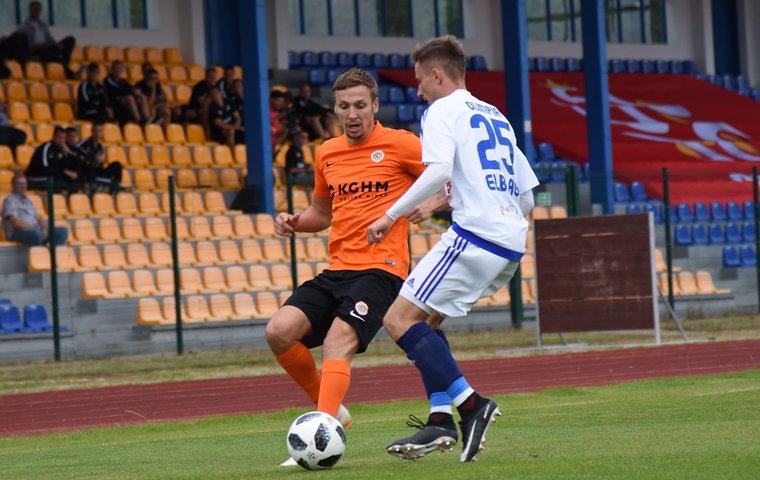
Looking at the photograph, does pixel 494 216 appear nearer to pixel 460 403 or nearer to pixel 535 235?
pixel 460 403

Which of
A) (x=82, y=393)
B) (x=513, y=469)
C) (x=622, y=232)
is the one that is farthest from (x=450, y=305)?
(x=622, y=232)

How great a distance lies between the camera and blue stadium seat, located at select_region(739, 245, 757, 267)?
2642 cm

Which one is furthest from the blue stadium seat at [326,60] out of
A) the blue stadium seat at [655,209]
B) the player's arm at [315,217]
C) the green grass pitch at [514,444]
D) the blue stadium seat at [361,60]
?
the player's arm at [315,217]

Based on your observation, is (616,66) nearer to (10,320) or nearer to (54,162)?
(54,162)

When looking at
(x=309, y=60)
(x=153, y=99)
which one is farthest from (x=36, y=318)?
(x=309, y=60)

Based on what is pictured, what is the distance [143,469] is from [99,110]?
16.3 metres

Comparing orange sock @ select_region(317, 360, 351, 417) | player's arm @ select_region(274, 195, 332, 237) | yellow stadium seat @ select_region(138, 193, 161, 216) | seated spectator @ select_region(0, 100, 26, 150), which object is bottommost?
orange sock @ select_region(317, 360, 351, 417)

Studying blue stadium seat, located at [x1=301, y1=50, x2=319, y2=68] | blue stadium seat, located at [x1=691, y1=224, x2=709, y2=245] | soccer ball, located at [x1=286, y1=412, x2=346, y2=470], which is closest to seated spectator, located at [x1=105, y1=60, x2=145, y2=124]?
blue stadium seat, located at [x1=301, y1=50, x2=319, y2=68]

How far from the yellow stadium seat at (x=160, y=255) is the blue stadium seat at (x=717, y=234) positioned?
11174 mm

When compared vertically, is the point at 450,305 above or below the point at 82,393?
above

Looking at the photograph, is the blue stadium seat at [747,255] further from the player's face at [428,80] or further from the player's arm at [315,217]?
the player's face at [428,80]

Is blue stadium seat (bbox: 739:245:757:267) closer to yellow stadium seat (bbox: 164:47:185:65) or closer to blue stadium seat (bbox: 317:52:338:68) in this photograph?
blue stadium seat (bbox: 317:52:338:68)

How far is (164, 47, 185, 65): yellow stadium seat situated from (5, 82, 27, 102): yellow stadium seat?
173 inches

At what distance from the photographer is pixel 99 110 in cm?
2350
